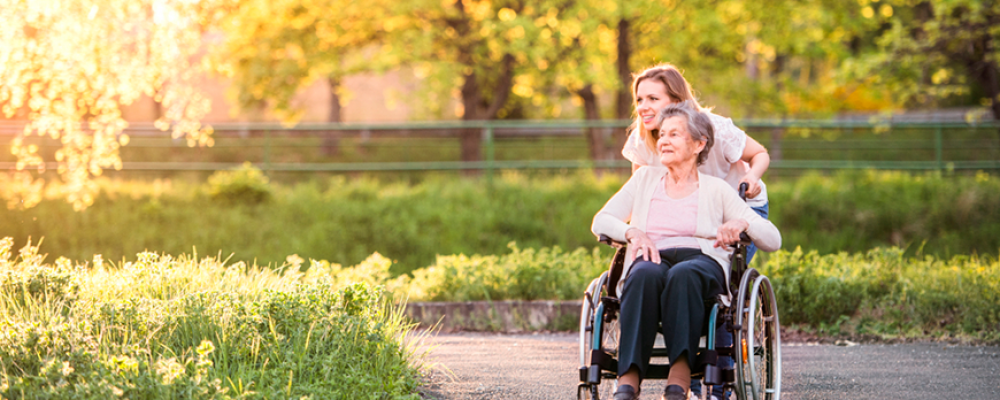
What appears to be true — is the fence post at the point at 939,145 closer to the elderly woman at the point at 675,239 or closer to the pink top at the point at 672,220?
the elderly woman at the point at 675,239

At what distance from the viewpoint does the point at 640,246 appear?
11.4 ft

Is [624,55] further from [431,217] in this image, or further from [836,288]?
[836,288]

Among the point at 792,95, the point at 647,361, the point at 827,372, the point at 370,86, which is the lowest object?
the point at 827,372

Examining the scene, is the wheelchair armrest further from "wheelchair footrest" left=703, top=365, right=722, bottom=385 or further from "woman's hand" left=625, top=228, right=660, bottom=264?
"wheelchair footrest" left=703, top=365, right=722, bottom=385

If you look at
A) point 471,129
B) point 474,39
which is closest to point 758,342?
point 471,129

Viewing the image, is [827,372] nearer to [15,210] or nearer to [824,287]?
[824,287]

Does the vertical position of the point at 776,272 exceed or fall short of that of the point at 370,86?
it falls short

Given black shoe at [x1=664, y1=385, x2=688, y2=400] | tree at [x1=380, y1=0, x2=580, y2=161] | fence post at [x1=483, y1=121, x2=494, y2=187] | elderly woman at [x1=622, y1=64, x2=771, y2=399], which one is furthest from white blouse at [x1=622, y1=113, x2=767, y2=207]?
tree at [x1=380, y1=0, x2=580, y2=161]

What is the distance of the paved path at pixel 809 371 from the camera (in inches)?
161

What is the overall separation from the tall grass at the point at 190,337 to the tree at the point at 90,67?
293 cm

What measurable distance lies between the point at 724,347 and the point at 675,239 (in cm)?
50

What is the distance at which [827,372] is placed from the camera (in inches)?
180

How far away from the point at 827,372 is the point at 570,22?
909cm

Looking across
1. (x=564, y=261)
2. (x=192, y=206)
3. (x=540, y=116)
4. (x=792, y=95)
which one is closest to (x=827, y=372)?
(x=564, y=261)
